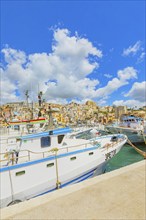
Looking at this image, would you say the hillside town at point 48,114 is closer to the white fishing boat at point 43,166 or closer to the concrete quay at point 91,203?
the white fishing boat at point 43,166

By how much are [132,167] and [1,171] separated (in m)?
5.44

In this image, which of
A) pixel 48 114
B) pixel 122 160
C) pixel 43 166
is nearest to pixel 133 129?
pixel 122 160

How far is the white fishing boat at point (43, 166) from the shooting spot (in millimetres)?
6738

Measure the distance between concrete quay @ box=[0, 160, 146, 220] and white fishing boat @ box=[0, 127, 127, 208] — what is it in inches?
153

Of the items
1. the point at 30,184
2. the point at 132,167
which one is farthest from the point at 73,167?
the point at 132,167

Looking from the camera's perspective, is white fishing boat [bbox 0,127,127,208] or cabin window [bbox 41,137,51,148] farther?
cabin window [bbox 41,137,51,148]

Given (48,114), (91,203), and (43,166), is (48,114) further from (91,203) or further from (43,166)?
(91,203)

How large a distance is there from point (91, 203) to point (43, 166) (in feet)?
17.3

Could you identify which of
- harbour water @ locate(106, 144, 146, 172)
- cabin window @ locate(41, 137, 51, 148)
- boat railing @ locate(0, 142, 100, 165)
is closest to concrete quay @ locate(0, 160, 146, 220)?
boat railing @ locate(0, 142, 100, 165)

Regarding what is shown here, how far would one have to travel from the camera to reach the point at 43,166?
298 inches

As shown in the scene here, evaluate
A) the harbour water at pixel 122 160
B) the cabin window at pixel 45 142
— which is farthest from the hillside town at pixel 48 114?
the harbour water at pixel 122 160

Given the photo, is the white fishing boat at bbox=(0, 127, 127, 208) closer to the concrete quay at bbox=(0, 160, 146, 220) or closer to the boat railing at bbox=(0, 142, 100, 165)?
the boat railing at bbox=(0, 142, 100, 165)

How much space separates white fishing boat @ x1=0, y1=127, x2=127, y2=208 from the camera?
6.74 metres

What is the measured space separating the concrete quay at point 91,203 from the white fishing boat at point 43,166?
3.90 metres
